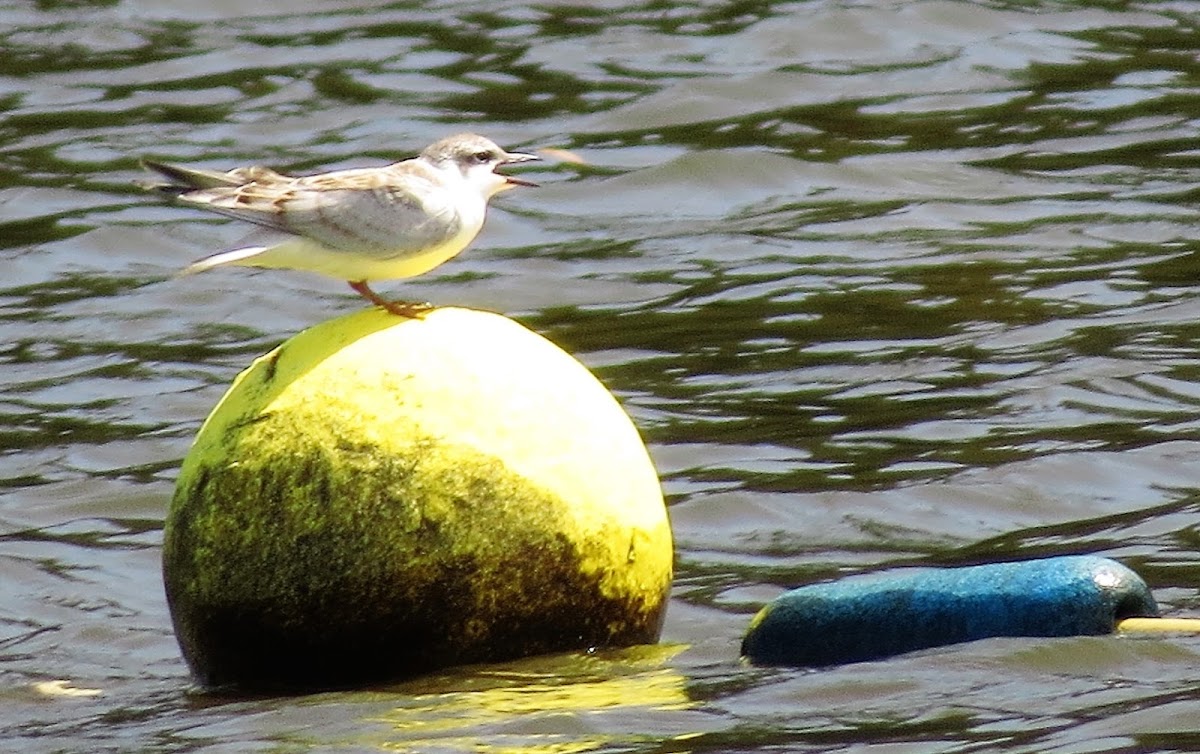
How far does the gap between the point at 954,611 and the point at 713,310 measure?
17.7ft

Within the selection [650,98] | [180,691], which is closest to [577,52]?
[650,98]

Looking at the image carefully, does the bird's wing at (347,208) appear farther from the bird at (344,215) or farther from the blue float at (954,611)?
the blue float at (954,611)

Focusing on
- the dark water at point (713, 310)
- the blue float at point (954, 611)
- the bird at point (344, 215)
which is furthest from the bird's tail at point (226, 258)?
the blue float at point (954, 611)

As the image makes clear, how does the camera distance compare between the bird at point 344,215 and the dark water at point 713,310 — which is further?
the bird at point 344,215

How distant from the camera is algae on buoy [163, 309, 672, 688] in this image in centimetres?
691

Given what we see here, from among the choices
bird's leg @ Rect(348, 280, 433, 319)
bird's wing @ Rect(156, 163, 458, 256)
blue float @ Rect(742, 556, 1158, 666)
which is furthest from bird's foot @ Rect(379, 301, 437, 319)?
blue float @ Rect(742, 556, 1158, 666)

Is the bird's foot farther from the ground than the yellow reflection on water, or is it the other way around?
the bird's foot

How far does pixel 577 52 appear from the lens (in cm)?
1770

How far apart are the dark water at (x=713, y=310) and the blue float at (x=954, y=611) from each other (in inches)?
5.2

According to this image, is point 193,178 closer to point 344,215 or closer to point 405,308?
point 344,215

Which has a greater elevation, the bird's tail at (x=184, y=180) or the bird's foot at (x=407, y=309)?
the bird's tail at (x=184, y=180)

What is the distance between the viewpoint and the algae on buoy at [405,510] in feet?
22.7

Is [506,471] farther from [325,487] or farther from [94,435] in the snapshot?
[94,435]

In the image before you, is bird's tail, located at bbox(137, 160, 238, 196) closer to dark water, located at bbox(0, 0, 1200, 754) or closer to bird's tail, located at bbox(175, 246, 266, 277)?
bird's tail, located at bbox(175, 246, 266, 277)
